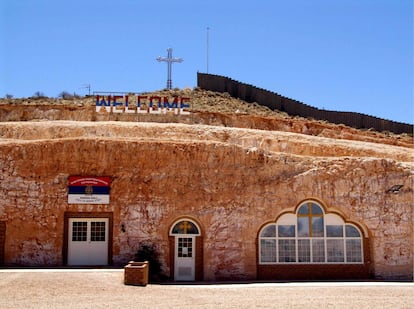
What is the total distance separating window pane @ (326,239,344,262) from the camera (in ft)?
78.0

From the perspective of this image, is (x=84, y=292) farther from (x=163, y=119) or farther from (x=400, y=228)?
(x=163, y=119)

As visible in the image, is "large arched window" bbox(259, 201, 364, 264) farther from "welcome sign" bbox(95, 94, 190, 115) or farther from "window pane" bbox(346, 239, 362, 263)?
"welcome sign" bbox(95, 94, 190, 115)

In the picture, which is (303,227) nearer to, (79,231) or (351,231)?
(351,231)

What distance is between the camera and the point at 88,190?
23047 millimetres

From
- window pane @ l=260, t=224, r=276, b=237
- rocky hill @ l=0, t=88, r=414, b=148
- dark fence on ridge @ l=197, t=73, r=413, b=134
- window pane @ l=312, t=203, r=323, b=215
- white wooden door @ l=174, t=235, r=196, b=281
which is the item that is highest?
dark fence on ridge @ l=197, t=73, r=413, b=134

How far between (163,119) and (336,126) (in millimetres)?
12047

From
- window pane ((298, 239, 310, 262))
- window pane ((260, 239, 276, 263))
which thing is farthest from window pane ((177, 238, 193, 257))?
window pane ((298, 239, 310, 262))

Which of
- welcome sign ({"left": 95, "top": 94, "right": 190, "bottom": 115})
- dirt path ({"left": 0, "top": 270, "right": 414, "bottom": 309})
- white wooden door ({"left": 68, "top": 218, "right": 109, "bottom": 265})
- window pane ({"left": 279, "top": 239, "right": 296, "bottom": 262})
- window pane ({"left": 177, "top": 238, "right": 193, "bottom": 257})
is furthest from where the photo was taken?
welcome sign ({"left": 95, "top": 94, "right": 190, "bottom": 115})

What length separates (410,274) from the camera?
2364 cm

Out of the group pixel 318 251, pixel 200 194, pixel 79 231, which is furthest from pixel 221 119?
pixel 79 231

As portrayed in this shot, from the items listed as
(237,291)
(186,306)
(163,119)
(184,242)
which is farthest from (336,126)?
(186,306)

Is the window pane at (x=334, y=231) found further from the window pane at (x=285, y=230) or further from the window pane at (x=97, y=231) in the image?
the window pane at (x=97, y=231)

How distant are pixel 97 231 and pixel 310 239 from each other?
29.6ft

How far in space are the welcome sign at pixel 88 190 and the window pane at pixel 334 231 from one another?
950cm
